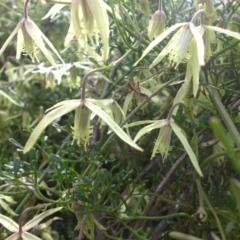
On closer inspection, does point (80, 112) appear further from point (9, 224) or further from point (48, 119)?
point (9, 224)

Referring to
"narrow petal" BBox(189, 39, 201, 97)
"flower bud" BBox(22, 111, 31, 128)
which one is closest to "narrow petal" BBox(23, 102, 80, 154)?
"narrow petal" BBox(189, 39, 201, 97)

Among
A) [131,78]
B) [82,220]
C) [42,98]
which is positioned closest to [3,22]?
[42,98]

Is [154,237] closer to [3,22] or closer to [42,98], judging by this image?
[42,98]

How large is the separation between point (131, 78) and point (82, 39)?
9.9 inches

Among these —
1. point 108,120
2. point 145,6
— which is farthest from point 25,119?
point 108,120

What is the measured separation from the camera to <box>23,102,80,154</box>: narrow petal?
58 centimetres

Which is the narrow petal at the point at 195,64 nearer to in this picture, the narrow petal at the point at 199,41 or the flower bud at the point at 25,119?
the narrow petal at the point at 199,41

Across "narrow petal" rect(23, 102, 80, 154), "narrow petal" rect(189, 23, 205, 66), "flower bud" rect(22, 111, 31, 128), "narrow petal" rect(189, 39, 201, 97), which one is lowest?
"flower bud" rect(22, 111, 31, 128)

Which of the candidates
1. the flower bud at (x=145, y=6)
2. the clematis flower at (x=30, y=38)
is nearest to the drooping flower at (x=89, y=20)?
the clematis flower at (x=30, y=38)

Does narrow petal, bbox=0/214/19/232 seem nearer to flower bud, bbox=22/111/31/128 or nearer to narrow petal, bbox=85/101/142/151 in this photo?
narrow petal, bbox=85/101/142/151

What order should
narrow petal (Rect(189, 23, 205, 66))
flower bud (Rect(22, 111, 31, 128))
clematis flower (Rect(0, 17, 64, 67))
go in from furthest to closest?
flower bud (Rect(22, 111, 31, 128)) < clematis flower (Rect(0, 17, 64, 67)) < narrow petal (Rect(189, 23, 205, 66))

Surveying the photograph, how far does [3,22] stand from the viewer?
1457 mm

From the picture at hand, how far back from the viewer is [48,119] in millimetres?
614

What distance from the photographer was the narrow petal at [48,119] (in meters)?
0.58
